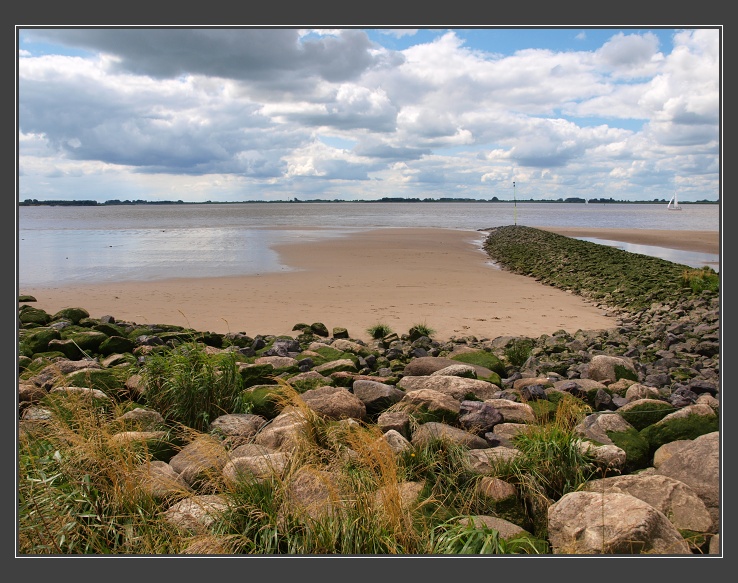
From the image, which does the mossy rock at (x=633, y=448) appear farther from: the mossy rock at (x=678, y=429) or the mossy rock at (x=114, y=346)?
the mossy rock at (x=114, y=346)

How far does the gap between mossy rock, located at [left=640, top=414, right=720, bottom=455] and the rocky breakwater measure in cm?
1

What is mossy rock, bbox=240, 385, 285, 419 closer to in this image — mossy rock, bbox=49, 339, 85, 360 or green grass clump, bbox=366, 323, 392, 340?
mossy rock, bbox=49, 339, 85, 360

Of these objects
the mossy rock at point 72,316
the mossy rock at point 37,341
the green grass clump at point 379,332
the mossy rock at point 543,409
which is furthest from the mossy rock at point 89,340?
the mossy rock at point 543,409

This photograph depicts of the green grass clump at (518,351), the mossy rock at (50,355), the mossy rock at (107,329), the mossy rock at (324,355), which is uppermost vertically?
the mossy rock at (107,329)

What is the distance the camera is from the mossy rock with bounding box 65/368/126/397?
6.73 meters

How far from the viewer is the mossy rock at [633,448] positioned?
17.5 ft

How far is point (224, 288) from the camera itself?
2002 cm

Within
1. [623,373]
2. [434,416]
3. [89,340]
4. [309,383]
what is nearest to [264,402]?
[309,383]

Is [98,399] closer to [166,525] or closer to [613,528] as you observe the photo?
[166,525]

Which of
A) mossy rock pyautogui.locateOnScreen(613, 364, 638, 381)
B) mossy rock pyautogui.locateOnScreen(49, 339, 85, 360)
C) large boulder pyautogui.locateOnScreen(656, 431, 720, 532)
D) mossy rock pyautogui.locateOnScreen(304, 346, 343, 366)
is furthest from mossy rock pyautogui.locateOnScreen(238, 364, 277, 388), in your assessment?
mossy rock pyautogui.locateOnScreen(613, 364, 638, 381)

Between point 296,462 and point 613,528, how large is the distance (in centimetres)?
232

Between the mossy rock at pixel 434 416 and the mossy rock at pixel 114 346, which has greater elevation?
the mossy rock at pixel 114 346

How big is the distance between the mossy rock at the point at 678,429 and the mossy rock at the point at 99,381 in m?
5.46

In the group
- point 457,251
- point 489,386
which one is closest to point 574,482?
point 489,386
